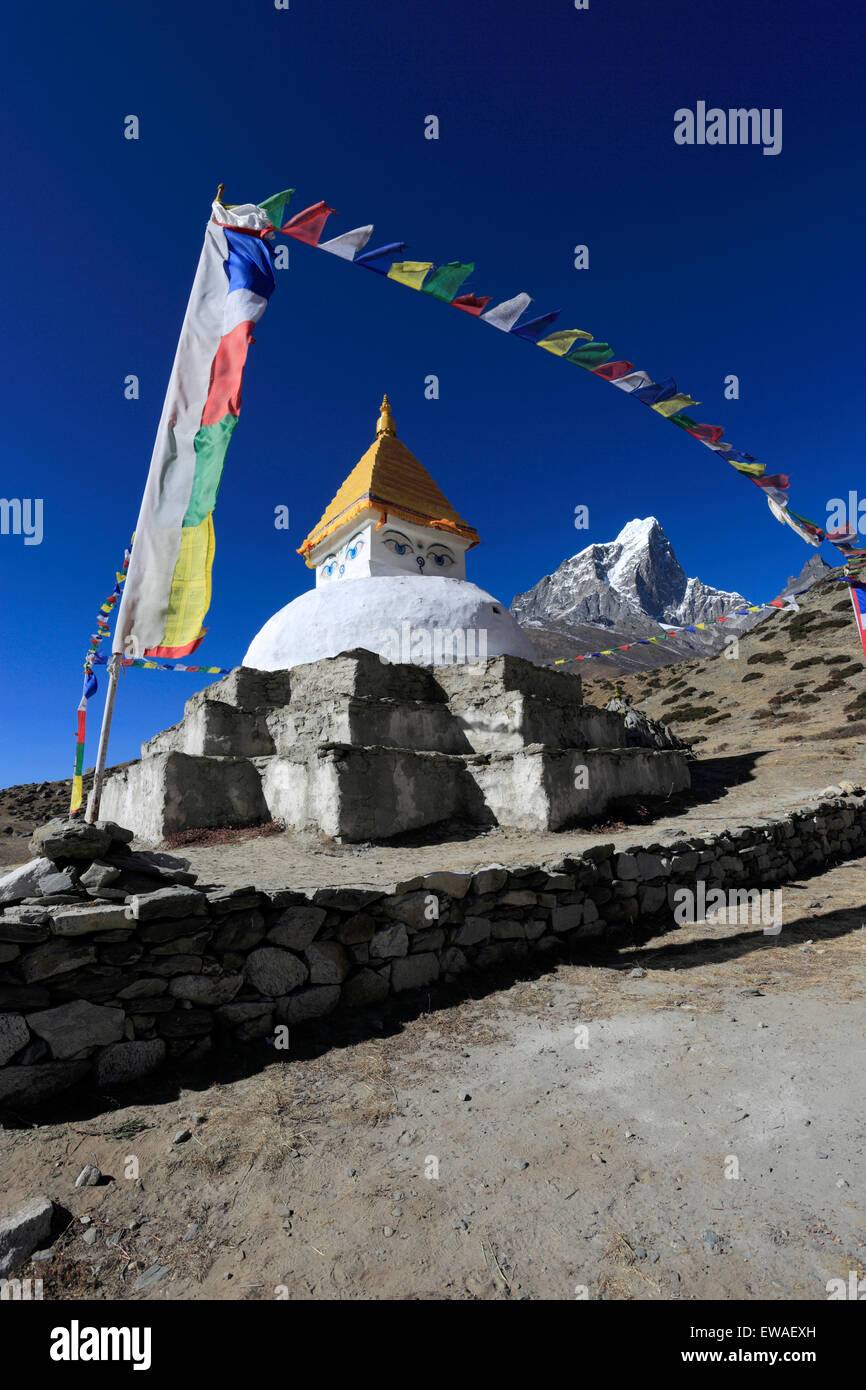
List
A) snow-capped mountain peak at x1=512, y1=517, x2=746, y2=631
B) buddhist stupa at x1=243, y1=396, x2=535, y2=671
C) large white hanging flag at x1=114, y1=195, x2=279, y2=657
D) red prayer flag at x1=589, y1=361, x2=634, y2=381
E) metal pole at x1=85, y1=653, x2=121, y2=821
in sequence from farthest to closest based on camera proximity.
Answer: snow-capped mountain peak at x1=512, y1=517, x2=746, y2=631
buddhist stupa at x1=243, y1=396, x2=535, y2=671
red prayer flag at x1=589, y1=361, x2=634, y2=381
large white hanging flag at x1=114, y1=195, x2=279, y2=657
metal pole at x1=85, y1=653, x2=121, y2=821

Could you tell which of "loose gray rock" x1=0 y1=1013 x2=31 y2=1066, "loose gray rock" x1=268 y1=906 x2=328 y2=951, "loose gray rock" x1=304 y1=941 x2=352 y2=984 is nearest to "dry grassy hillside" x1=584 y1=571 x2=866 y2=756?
"loose gray rock" x1=304 y1=941 x2=352 y2=984

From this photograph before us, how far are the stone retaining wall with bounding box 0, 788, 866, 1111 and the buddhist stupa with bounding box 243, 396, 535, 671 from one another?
10.4 metres

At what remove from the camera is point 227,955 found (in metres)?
3.91

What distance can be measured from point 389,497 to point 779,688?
22906 mm

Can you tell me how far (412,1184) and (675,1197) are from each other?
111 cm

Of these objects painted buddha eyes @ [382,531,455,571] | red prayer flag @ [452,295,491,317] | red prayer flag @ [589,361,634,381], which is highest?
painted buddha eyes @ [382,531,455,571]

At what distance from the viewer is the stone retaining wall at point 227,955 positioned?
3.28m

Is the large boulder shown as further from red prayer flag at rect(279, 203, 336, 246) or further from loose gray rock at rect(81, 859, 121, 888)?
red prayer flag at rect(279, 203, 336, 246)

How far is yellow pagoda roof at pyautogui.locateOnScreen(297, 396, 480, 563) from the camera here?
1964cm

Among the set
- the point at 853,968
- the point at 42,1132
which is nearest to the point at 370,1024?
the point at 42,1132

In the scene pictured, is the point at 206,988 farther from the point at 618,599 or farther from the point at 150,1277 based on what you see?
the point at 618,599

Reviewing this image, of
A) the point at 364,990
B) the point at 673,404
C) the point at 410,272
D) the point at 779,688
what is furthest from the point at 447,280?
the point at 779,688

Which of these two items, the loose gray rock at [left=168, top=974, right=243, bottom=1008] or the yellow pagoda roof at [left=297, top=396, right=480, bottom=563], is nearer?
the loose gray rock at [left=168, top=974, right=243, bottom=1008]
